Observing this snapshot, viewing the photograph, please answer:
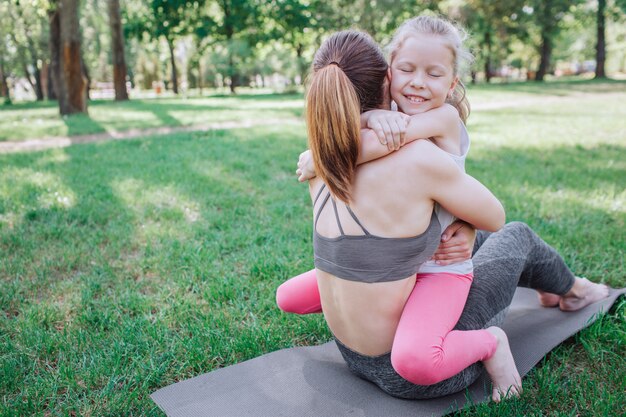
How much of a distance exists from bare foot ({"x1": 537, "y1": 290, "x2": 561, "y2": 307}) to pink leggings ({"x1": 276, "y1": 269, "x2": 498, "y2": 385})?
940mm

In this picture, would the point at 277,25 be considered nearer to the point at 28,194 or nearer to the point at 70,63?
the point at 70,63

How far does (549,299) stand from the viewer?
2732 millimetres

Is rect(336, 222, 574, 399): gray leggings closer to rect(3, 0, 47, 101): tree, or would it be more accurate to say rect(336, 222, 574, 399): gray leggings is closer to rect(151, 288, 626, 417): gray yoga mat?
rect(151, 288, 626, 417): gray yoga mat

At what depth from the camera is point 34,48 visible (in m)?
27.5

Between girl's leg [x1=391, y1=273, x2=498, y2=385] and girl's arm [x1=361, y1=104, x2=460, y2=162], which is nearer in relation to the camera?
girl's arm [x1=361, y1=104, x2=460, y2=162]

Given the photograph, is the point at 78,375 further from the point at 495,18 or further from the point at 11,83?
the point at 11,83

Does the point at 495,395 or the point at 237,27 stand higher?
the point at 237,27

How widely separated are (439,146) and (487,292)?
2.18 feet

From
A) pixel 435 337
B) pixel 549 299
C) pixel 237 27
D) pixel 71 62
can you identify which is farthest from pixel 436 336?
pixel 237 27

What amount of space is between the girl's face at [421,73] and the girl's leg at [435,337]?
70 centimetres

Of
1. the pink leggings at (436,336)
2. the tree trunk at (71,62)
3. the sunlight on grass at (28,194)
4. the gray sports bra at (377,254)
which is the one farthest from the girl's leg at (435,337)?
the tree trunk at (71,62)

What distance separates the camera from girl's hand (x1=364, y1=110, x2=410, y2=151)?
1632 millimetres

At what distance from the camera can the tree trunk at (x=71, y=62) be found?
12.9m

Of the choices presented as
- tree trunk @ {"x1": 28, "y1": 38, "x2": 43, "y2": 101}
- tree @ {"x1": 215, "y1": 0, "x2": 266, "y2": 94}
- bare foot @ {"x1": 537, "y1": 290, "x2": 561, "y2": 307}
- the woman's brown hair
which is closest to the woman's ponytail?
the woman's brown hair
